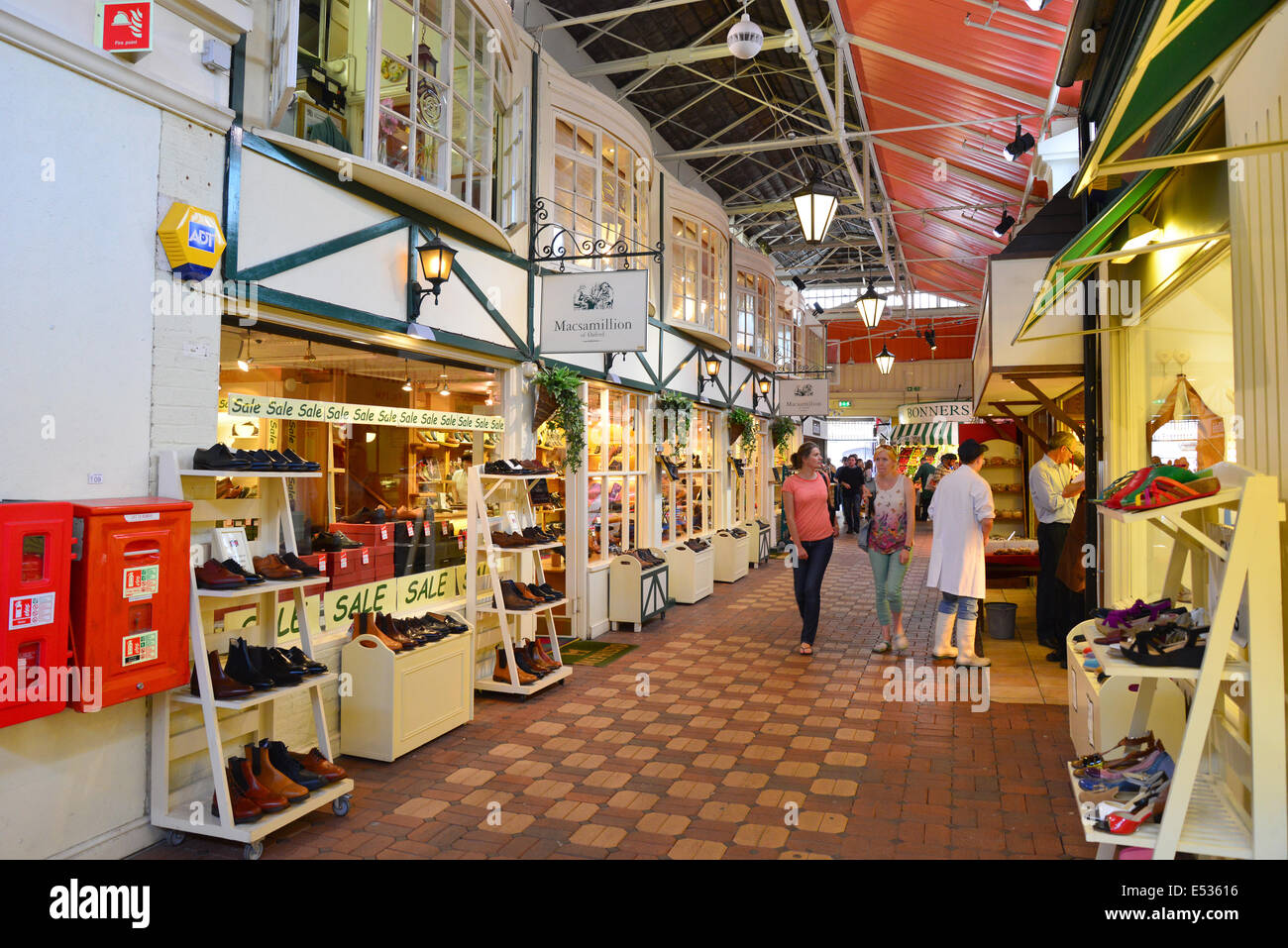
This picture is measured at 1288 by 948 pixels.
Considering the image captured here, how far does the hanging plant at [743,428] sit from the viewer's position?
12.6 m

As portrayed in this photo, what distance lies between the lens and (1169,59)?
204 cm

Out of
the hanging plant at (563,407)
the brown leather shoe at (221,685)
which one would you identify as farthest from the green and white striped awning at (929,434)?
the brown leather shoe at (221,685)

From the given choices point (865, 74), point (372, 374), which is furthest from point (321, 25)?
point (865, 74)

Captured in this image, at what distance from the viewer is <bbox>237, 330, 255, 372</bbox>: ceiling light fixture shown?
4113 millimetres

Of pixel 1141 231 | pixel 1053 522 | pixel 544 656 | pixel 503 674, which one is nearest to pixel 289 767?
pixel 503 674

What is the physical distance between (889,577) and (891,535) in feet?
1.35

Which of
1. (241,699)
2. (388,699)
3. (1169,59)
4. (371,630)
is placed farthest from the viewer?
(371,630)

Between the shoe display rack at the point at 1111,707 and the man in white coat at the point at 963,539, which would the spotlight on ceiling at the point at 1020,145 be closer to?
the man in white coat at the point at 963,539

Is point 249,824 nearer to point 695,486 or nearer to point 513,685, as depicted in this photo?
point 513,685

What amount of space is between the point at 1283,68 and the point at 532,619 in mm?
5371

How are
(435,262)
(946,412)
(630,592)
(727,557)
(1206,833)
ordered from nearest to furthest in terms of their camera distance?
1. (1206,833)
2. (435,262)
3. (630,592)
4. (727,557)
5. (946,412)

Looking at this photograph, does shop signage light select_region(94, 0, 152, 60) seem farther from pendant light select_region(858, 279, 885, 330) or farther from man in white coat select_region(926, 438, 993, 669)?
pendant light select_region(858, 279, 885, 330)
